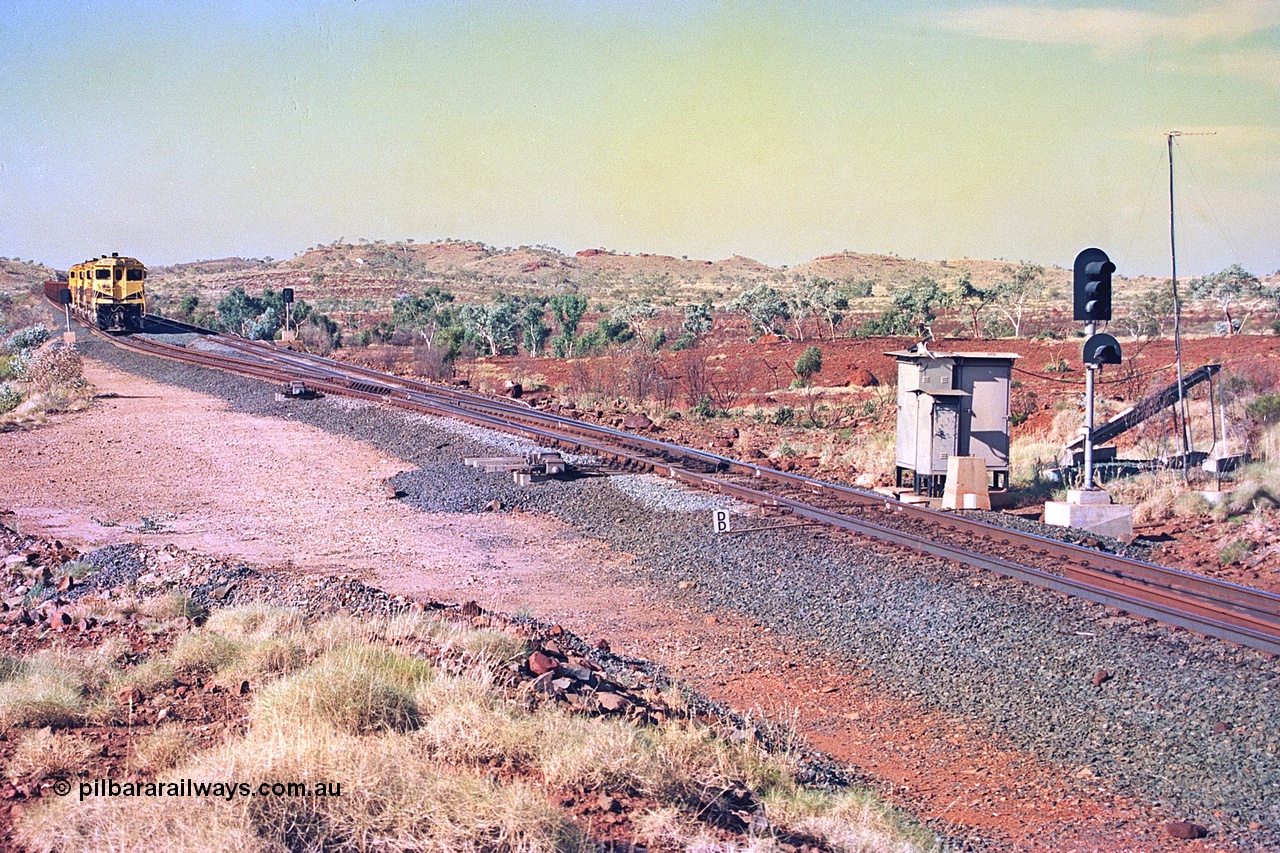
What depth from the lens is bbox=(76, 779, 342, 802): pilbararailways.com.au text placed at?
16.8ft

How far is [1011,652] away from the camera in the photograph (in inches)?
359

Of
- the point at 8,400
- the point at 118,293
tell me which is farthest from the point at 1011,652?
the point at 118,293

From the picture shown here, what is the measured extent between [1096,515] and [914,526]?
230 centimetres

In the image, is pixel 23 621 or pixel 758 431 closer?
pixel 23 621

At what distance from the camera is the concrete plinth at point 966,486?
15234 millimetres

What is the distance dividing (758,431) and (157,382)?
55.7 ft

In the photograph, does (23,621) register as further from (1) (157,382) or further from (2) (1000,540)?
(1) (157,382)

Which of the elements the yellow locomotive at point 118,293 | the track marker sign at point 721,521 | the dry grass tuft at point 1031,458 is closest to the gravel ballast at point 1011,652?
the track marker sign at point 721,521

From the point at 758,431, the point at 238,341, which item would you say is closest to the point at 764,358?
the point at 758,431

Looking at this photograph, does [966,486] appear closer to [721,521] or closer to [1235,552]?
[1235,552]

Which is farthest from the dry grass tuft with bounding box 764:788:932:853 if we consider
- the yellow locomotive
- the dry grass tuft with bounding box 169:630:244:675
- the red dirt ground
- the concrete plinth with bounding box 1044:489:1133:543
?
the yellow locomotive

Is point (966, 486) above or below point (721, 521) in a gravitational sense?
above

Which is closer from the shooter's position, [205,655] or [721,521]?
[205,655]

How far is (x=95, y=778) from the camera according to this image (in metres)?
5.67
